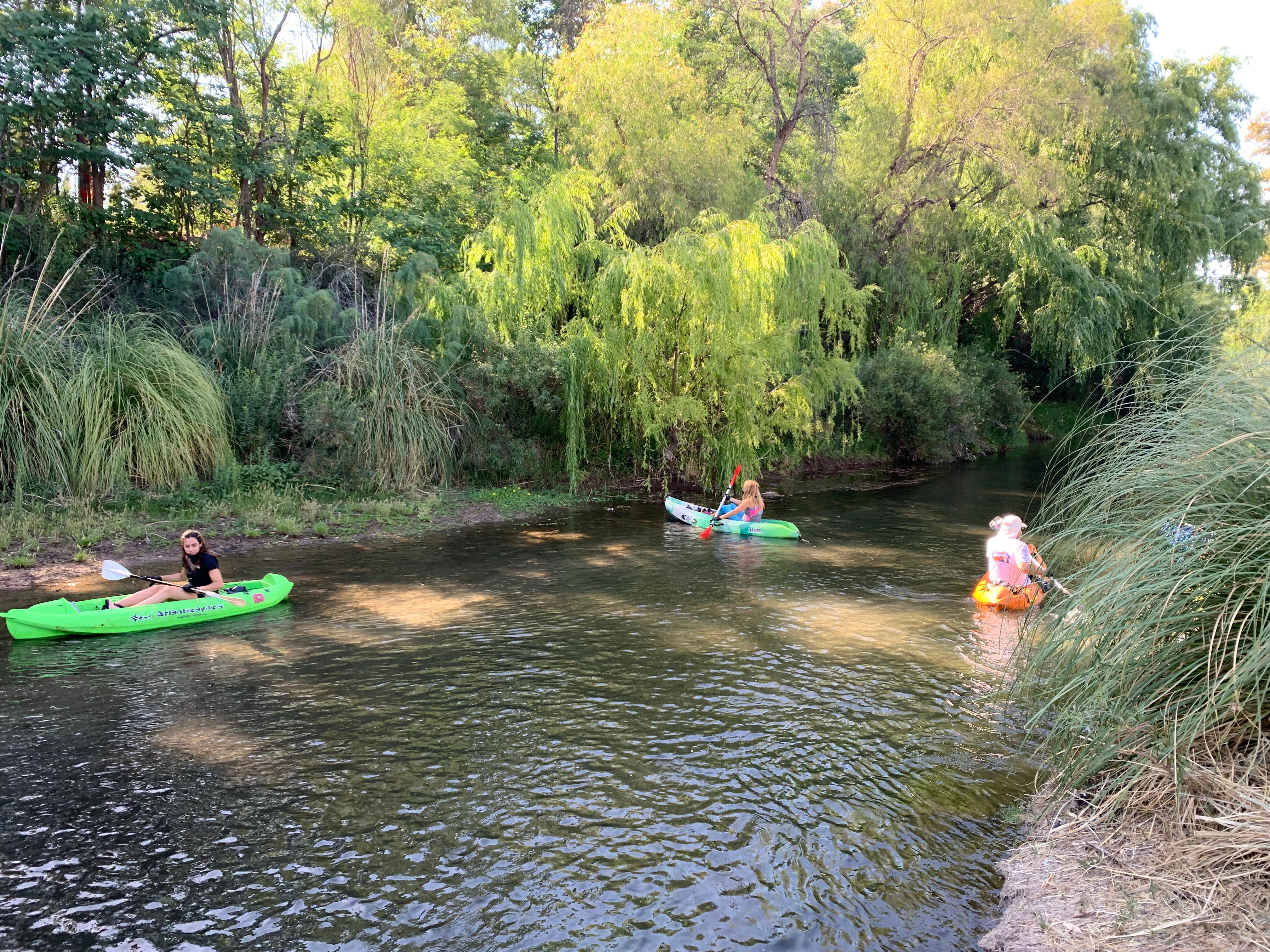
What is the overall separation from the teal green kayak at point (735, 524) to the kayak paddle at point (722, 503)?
0.05 meters

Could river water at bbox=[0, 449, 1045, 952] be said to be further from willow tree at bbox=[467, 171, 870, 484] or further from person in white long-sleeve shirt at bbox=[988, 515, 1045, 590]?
willow tree at bbox=[467, 171, 870, 484]

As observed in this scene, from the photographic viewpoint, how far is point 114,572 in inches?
309

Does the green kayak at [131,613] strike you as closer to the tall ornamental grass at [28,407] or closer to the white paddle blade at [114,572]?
the white paddle blade at [114,572]

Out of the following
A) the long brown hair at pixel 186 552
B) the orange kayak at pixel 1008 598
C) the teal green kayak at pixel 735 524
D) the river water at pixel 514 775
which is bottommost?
the river water at pixel 514 775

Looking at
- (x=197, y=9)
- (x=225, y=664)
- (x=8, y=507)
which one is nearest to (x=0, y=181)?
(x=197, y=9)

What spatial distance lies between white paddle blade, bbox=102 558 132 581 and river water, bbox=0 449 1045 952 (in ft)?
1.85

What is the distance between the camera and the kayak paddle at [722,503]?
13133 millimetres

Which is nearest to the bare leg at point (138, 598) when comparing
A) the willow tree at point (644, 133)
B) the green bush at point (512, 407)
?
the green bush at point (512, 407)

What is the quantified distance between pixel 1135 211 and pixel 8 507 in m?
26.1

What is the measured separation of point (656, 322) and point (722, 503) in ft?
11.9

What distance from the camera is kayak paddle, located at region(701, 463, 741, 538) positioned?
43.1 ft

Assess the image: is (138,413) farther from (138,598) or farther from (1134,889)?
(1134,889)

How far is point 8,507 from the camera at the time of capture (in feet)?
33.9

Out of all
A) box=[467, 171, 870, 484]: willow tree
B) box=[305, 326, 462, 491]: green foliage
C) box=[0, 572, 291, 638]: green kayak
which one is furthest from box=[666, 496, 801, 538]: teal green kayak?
box=[0, 572, 291, 638]: green kayak
